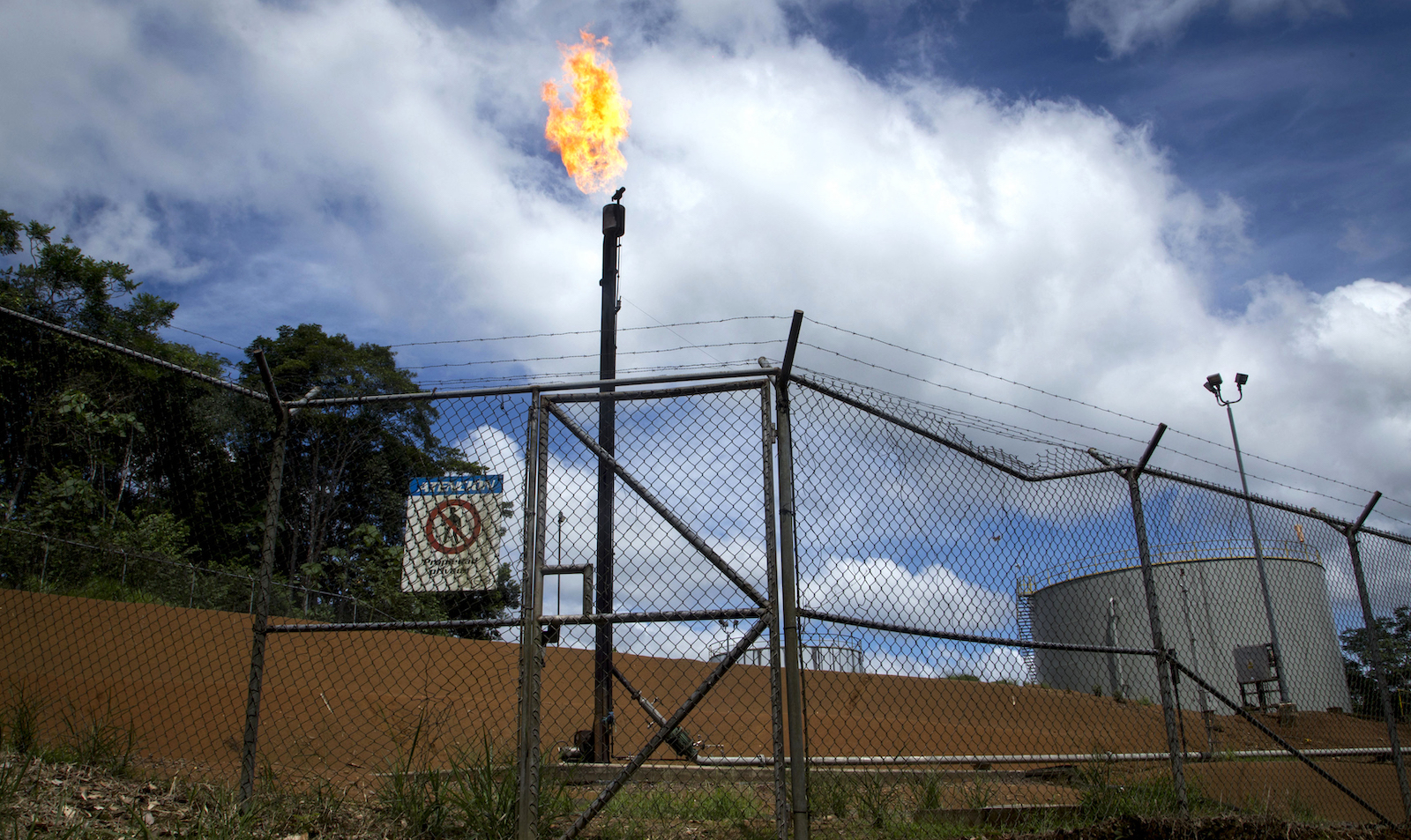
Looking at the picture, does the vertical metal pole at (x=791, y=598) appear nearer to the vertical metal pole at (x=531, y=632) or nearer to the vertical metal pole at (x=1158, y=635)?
the vertical metal pole at (x=531, y=632)

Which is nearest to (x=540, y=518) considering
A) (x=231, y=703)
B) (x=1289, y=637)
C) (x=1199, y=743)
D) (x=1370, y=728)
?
(x=231, y=703)

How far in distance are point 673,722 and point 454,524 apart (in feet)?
4.76

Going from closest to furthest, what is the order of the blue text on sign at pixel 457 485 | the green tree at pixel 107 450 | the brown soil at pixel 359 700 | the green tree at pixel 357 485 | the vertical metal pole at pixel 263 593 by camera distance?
the vertical metal pole at pixel 263 593
the blue text on sign at pixel 457 485
the green tree at pixel 357 485
the green tree at pixel 107 450
the brown soil at pixel 359 700

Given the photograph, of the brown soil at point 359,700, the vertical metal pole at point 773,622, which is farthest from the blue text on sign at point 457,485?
the brown soil at point 359,700

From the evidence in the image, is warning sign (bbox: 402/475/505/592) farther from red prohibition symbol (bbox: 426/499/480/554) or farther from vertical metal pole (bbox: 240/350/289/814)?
vertical metal pole (bbox: 240/350/289/814)

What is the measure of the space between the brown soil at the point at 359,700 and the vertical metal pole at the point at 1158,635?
0.46 metres

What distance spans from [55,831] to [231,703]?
5.40 meters

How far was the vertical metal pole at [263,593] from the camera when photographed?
356 centimetres

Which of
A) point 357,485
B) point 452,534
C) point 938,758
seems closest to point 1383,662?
point 938,758

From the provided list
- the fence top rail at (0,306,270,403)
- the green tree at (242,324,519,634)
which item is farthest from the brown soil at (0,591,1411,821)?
the fence top rail at (0,306,270,403)

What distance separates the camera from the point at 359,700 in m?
9.04

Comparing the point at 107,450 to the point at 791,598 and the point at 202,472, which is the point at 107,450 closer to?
the point at 202,472

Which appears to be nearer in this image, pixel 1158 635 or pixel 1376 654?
pixel 1158 635

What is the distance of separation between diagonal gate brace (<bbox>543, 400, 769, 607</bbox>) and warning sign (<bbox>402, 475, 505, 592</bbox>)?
41 centimetres
